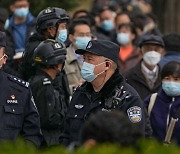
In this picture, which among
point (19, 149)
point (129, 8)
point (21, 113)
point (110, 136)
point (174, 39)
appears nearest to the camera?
point (19, 149)

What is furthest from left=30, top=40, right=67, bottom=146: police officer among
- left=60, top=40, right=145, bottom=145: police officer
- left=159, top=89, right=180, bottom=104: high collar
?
left=159, top=89, right=180, bottom=104: high collar

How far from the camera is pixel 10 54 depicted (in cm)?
1070

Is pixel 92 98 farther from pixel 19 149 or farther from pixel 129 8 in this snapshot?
pixel 129 8

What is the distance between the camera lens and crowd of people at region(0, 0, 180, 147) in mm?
7102

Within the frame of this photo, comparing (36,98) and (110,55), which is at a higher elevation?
(110,55)

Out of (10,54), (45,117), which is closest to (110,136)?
(45,117)

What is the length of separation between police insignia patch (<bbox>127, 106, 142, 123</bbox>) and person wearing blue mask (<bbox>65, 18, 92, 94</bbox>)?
243 centimetres

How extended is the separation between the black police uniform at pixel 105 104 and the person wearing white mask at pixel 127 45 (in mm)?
5410

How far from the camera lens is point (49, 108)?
8109 millimetres

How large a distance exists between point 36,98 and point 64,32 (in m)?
1.33

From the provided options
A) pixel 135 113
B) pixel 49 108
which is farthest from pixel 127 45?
pixel 135 113

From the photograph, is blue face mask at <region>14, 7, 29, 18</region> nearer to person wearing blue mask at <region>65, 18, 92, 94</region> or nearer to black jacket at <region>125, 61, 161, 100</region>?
person wearing blue mask at <region>65, 18, 92, 94</region>

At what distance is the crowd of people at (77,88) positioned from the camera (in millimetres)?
7102

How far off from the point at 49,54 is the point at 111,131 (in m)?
3.73
